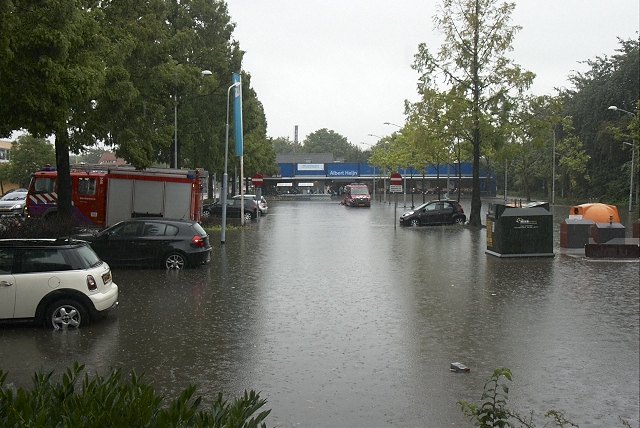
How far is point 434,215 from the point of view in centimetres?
4038

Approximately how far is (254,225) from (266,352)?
2980 cm

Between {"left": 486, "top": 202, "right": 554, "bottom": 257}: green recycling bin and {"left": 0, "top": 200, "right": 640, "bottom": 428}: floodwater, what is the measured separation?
94.8 inches

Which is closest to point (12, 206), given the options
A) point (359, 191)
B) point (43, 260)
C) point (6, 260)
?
point (6, 260)

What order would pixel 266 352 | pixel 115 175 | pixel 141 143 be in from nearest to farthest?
pixel 266 352 → pixel 141 143 → pixel 115 175

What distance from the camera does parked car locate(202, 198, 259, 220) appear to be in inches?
1727

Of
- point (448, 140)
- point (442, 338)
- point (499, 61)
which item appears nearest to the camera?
point (442, 338)

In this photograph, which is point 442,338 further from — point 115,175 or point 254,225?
point 254,225

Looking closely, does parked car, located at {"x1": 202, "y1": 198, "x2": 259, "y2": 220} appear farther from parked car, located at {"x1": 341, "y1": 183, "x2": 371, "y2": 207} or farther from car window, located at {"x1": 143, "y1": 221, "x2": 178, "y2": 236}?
car window, located at {"x1": 143, "y1": 221, "x2": 178, "y2": 236}

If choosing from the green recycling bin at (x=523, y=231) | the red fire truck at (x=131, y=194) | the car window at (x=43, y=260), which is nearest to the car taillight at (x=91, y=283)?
the car window at (x=43, y=260)

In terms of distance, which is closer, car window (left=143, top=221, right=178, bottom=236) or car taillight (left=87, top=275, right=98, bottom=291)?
car taillight (left=87, top=275, right=98, bottom=291)

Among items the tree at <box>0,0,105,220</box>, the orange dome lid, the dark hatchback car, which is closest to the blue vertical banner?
the dark hatchback car

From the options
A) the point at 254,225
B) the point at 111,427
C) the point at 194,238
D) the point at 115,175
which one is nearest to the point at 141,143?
the point at 115,175

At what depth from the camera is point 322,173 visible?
114375mm

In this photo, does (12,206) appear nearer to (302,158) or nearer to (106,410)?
(106,410)
